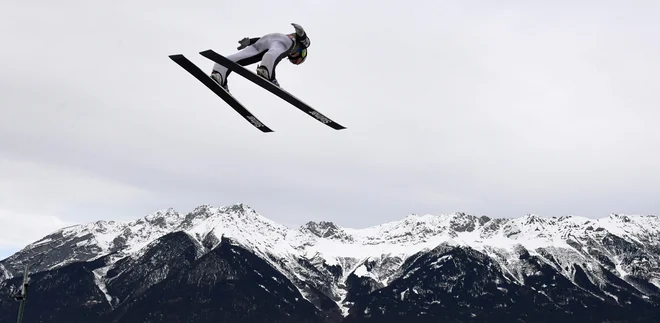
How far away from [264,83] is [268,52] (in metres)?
1.00

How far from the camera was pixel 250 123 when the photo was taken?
76.6ft

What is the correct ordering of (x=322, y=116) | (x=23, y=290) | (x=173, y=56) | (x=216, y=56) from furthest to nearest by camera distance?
(x=23, y=290), (x=322, y=116), (x=173, y=56), (x=216, y=56)

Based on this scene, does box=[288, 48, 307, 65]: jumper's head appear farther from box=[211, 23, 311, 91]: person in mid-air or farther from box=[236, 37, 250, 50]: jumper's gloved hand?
box=[236, 37, 250, 50]: jumper's gloved hand

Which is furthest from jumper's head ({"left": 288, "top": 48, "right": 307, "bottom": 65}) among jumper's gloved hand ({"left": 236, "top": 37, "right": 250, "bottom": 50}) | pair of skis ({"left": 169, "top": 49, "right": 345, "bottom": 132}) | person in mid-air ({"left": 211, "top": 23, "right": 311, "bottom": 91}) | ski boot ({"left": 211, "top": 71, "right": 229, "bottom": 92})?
ski boot ({"left": 211, "top": 71, "right": 229, "bottom": 92})

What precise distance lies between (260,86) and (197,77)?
2.08m

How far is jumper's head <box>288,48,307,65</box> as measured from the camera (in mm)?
20031

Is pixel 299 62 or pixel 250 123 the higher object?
pixel 299 62

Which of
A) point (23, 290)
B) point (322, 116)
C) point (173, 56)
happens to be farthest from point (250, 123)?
point (23, 290)

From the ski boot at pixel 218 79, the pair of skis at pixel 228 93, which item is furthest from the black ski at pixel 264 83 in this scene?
the ski boot at pixel 218 79

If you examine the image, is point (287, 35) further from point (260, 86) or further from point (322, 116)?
point (322, 116)

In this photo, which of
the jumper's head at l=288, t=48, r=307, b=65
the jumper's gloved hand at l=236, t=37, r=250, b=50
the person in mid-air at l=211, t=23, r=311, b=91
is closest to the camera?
the person in mid-air at l=211, t=23, r=311, b=91

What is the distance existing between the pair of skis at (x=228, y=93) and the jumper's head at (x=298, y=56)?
110 centimetres

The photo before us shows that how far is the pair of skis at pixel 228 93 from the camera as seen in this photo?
1881 cm

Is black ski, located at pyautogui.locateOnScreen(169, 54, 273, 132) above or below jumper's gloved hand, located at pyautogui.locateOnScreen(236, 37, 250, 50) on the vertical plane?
below
